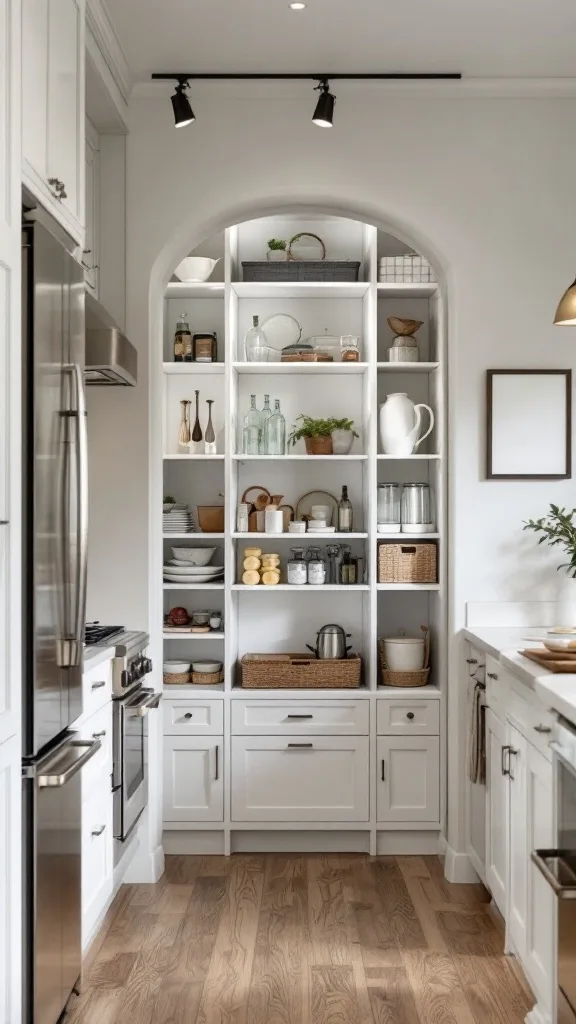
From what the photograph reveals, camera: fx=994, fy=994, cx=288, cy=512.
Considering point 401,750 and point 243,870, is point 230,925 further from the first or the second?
point 401,750

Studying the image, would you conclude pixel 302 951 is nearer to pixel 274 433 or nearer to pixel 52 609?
pixel 52 609

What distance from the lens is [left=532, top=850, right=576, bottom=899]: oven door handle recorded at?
206cm

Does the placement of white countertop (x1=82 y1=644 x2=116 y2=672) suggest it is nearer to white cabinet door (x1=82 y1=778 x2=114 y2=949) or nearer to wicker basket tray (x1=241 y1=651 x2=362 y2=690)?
white cabinet door (x1=82 y1=778 x2=114 y2=949)

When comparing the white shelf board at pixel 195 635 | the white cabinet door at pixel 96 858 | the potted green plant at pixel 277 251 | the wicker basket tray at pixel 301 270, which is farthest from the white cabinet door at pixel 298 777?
the potted green plant at pixel 277 251

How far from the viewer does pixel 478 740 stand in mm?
3568

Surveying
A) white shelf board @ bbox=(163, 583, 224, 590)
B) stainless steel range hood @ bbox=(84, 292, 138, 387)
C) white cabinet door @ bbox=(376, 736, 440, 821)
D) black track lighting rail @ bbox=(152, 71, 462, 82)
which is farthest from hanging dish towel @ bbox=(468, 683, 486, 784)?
black track lighting rail @ bbox=(152, 71, 462, 82)

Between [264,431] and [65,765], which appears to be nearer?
[65,765]

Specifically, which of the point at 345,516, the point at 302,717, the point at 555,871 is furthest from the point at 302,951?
the point at 345,516

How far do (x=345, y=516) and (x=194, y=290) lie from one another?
122 centimetres

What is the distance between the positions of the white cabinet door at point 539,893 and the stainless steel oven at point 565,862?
10 cm

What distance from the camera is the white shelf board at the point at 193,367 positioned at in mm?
4391

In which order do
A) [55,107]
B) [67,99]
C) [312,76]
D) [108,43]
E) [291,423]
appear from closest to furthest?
[55,107], [67,99], [108,43], [312,76], [291,423]

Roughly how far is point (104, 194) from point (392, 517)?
1.82 meters

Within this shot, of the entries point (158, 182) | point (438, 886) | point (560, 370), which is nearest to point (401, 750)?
point (438, 886)
